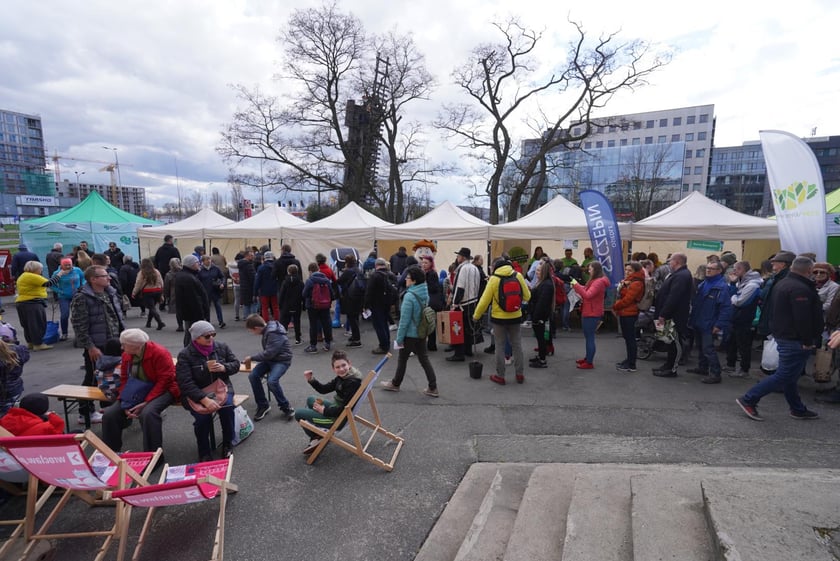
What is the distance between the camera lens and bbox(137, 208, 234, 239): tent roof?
1285 cm

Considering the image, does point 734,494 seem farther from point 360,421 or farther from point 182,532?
point 182,532

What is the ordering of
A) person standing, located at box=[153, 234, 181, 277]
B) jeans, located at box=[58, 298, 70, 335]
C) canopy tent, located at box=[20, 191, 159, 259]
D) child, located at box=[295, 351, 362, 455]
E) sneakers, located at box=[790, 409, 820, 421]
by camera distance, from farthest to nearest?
canopy tent, located at box=[20, 191, 159, 259]
person standing, located at box=[153, 234, 181, 277]
jeans, located at box=[58, 298, 70, 335]
sneakers, located at box=[790, 409, 820, 421]
child, located at box=[295, 351, 362, 455]

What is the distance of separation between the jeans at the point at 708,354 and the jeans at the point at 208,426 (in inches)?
232

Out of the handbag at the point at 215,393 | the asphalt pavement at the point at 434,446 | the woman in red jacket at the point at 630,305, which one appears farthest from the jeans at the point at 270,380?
the woman in red jacket at the point at 630,305

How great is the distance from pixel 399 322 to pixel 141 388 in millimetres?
2839

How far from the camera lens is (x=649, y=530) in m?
2.41

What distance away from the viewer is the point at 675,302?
5.57 metres

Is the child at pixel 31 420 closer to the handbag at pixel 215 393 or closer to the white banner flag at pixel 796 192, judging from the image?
the handbag at pixel 215 393

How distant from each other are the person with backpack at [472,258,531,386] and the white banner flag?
4445 millimetres

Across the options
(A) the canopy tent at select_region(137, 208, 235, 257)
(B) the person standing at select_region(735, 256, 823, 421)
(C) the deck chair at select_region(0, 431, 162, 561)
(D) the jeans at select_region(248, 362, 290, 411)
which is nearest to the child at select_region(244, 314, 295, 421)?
A: (D) the jeans at select_region(248, 362, 290, 411)

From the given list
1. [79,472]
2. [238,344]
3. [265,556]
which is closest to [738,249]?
[238,344]

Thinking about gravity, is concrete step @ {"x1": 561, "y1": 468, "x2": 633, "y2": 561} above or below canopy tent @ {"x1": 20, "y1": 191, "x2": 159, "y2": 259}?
below

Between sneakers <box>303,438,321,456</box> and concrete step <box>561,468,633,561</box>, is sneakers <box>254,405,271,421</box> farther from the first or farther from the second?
concrete step <box>561,468,633,561</box>

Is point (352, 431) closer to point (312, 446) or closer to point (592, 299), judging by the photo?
point (312, 446)
